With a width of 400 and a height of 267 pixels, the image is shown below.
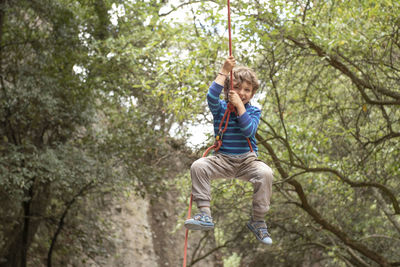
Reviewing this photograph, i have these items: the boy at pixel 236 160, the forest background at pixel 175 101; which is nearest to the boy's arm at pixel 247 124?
the boy at pixel 236 160

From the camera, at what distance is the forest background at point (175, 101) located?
648 centimetres

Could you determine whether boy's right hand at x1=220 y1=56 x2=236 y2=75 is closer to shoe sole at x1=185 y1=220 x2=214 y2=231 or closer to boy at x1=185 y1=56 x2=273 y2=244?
boy at x1=185 y1=56 x2=273 y2=244

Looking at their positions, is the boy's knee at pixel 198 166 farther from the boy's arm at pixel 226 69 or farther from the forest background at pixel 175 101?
the forest background at pixel 175 101

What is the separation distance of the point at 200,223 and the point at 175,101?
3438 millimetres

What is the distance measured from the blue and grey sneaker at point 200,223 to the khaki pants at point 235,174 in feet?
0.30

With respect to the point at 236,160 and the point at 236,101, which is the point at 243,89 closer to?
the point at 236,101

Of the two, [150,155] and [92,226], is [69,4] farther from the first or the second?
[92,226]

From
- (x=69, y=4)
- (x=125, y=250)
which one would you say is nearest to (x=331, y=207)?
(x=69, y=4)

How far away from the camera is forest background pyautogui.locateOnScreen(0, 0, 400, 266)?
6.48 metres

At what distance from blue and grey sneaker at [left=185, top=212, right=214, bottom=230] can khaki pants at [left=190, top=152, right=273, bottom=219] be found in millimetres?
90

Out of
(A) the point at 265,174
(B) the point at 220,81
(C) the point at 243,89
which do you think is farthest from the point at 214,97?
(A) the point at 265,174

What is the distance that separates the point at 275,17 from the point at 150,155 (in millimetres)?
4731

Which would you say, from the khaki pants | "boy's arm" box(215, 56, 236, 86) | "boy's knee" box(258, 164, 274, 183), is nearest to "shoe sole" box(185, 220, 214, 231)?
the khaki pants

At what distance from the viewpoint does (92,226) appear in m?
10.3
